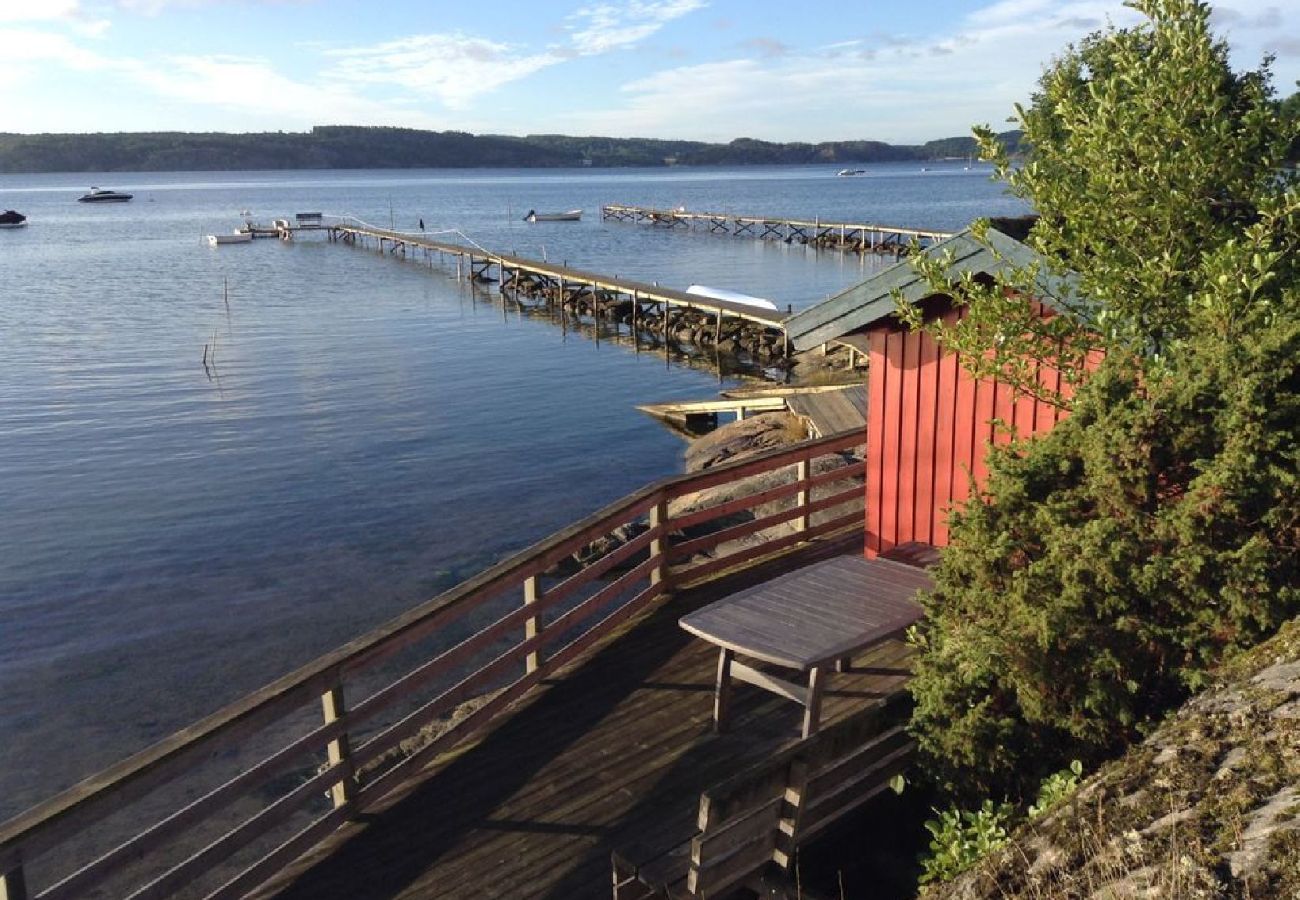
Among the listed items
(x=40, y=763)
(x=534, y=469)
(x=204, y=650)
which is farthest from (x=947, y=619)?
(x=534, y=469)

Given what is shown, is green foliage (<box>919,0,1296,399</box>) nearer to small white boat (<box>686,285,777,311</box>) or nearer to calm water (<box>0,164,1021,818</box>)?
calm water (<box>0,164,1021,818</box>)

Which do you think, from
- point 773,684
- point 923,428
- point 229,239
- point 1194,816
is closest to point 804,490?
point 923,428

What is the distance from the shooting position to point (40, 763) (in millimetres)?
11961

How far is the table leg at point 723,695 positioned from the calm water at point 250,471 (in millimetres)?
Result: 8000

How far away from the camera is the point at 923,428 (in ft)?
29.8

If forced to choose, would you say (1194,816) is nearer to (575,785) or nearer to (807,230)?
Result: (575,785)

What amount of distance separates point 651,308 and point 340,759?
3870 cm

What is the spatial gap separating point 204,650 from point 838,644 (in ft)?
36.0

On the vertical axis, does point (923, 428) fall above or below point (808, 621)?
above

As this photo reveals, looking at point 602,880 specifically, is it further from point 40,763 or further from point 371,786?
point 40,763

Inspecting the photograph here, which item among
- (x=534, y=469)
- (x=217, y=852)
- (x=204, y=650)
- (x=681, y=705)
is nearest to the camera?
(x=217, y=852)

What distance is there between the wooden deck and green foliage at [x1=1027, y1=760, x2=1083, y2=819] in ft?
6.36

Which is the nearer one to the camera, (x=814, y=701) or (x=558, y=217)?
(x=814, y=701)

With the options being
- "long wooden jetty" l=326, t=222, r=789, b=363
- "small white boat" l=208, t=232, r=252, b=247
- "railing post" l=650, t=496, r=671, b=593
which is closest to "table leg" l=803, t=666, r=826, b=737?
"railing post" l=650, t=496, r=671, b=593
